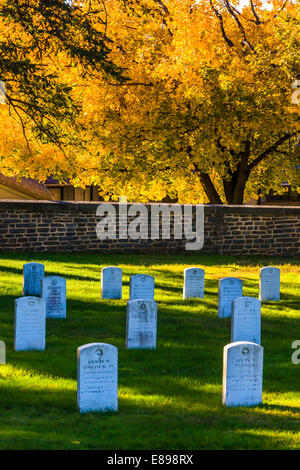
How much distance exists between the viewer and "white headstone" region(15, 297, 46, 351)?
851 centimetres

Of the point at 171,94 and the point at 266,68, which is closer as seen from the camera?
the point at 266,68

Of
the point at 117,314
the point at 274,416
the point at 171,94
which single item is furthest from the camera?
the point at 171,94

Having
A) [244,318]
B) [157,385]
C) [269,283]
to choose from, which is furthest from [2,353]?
[269,283]

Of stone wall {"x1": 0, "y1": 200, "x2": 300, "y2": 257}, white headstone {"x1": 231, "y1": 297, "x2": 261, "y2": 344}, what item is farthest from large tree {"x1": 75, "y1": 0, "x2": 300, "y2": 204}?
white headstone {"x1": 231, "y1": 297, "x2": 261, "y2": 344}

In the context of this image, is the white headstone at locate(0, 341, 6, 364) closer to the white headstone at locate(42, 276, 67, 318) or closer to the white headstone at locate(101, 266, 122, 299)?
the white headstone at locate(42, 276, 67, 318)

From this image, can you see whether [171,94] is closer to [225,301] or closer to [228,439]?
[225,301]

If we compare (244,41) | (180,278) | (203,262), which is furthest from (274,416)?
(244,41)

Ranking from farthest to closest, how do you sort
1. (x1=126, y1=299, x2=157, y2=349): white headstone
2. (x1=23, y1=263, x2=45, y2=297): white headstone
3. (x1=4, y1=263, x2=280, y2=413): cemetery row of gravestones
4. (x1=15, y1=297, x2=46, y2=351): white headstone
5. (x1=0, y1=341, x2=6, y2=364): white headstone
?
(x1=23, y1=263, x2=45, y2=297): white headstone → (x1=126, y1=299, x2=157, y2=349): white headstone → (x1=15, y1=297, x2=46, y2=351): white headstone → (x1=0, y1=341, x2=6, y2=364): white headstone → (x1=4, y1=263, x2=280, y2=413): cemetery row of gravestones

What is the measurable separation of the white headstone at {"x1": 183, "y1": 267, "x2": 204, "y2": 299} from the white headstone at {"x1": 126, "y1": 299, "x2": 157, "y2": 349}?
3.77m

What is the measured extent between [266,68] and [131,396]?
49.7 ft

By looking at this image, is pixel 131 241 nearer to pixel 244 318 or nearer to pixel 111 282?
pixel 111 282

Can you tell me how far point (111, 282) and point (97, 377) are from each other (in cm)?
613

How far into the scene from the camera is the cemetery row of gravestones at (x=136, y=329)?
6.21 metres
